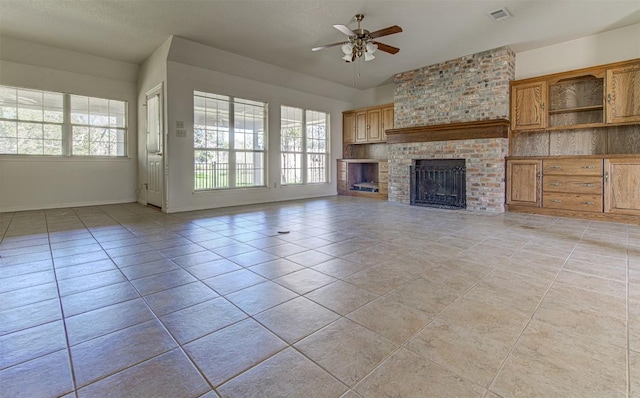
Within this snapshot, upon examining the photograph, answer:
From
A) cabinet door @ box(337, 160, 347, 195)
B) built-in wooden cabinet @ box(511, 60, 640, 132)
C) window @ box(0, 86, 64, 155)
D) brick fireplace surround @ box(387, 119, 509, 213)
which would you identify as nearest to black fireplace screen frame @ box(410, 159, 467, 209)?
brick fireplace surround @ box(387, 119, 509, 213)

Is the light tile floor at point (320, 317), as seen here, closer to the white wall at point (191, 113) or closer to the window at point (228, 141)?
the white wall at point (191, 113)

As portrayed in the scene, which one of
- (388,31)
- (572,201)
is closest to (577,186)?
(572,201)

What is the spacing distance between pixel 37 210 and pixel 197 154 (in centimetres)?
321

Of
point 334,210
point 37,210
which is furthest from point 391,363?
point 37,210

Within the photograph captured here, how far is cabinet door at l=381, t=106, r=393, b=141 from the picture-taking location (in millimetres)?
8211

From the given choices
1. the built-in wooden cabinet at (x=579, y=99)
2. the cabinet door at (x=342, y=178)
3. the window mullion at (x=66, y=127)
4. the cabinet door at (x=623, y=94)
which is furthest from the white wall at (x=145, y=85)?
the cabinet door at (x=623, y=94)

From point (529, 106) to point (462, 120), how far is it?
3.78 feet

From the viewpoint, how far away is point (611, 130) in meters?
5.38

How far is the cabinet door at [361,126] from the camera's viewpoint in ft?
29.1

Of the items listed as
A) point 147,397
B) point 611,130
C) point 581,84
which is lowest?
point 147,397

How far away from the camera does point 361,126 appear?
29.4ft

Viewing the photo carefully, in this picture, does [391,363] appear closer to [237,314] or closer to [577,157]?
[237,314]

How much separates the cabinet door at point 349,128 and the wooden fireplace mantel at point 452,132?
1719 millimetres

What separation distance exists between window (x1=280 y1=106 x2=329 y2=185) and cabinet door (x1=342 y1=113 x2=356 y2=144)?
23.5 inches
